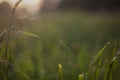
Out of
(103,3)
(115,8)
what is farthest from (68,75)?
(103,3)

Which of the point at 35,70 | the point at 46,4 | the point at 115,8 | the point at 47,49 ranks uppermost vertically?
the point at 35,70

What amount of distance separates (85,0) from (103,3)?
7.05 ft

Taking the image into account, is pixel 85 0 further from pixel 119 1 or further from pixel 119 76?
pixel 119 76

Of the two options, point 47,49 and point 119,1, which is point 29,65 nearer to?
point 47,49

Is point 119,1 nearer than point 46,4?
Yes

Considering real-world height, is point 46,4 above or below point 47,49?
below

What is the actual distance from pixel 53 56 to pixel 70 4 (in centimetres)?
1271

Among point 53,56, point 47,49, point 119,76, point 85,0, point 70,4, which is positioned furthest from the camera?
point 70,4

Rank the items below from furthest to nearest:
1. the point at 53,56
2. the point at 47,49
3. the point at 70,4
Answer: the point at 70,4 → the point at 47,49 → the point at 53,56

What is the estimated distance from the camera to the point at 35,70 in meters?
1.90

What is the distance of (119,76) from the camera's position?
1.56 m

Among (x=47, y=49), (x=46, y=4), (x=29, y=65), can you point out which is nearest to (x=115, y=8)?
(x=46, y=4)

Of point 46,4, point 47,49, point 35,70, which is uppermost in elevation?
point 35,70

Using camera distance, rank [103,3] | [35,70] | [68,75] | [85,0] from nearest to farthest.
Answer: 1. [68,75]
2. [35,70]
3. [103,3]
4. [85,0]
